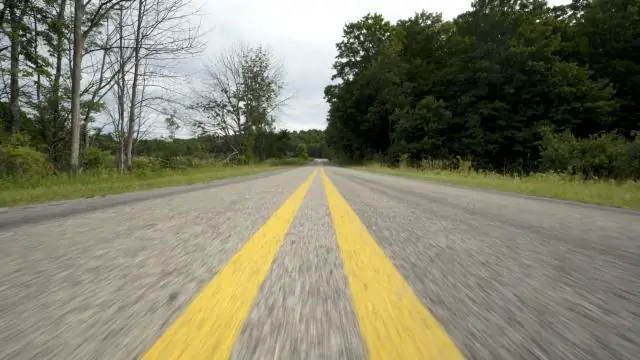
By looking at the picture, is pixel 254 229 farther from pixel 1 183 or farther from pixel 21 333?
pixel 1 183

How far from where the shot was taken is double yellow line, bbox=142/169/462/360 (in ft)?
2.86

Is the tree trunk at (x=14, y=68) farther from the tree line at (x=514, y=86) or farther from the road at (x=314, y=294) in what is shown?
the tree line at (x=514, y=86)

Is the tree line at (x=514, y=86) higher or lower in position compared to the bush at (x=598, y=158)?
higher

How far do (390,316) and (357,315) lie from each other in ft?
0.37

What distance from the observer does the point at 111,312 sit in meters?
1.09

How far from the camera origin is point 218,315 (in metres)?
1.08

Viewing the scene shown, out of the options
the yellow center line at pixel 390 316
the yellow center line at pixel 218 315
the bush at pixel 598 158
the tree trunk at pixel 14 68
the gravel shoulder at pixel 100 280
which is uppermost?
the tree trunk at pixel 14 68

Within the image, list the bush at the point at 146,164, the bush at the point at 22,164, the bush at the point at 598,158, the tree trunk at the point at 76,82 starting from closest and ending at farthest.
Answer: the bush at the point at 22,164
the tree trunk at the point at 76,82
the bush at the point at 598,158
the bush at the point at 146,164

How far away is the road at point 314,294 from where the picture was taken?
898 mm

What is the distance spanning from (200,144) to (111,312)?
2999cm

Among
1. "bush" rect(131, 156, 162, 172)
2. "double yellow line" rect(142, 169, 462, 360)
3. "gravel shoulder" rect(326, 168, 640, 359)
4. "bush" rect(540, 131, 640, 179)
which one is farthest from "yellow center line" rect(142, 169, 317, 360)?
"bush" rect(131, 156, 162, 172)

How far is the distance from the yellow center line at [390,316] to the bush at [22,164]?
1029cm

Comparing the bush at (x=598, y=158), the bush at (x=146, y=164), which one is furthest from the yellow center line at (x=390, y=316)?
the bush at (x=146, y=164)

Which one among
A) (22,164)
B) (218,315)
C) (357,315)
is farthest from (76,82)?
(357,315)
